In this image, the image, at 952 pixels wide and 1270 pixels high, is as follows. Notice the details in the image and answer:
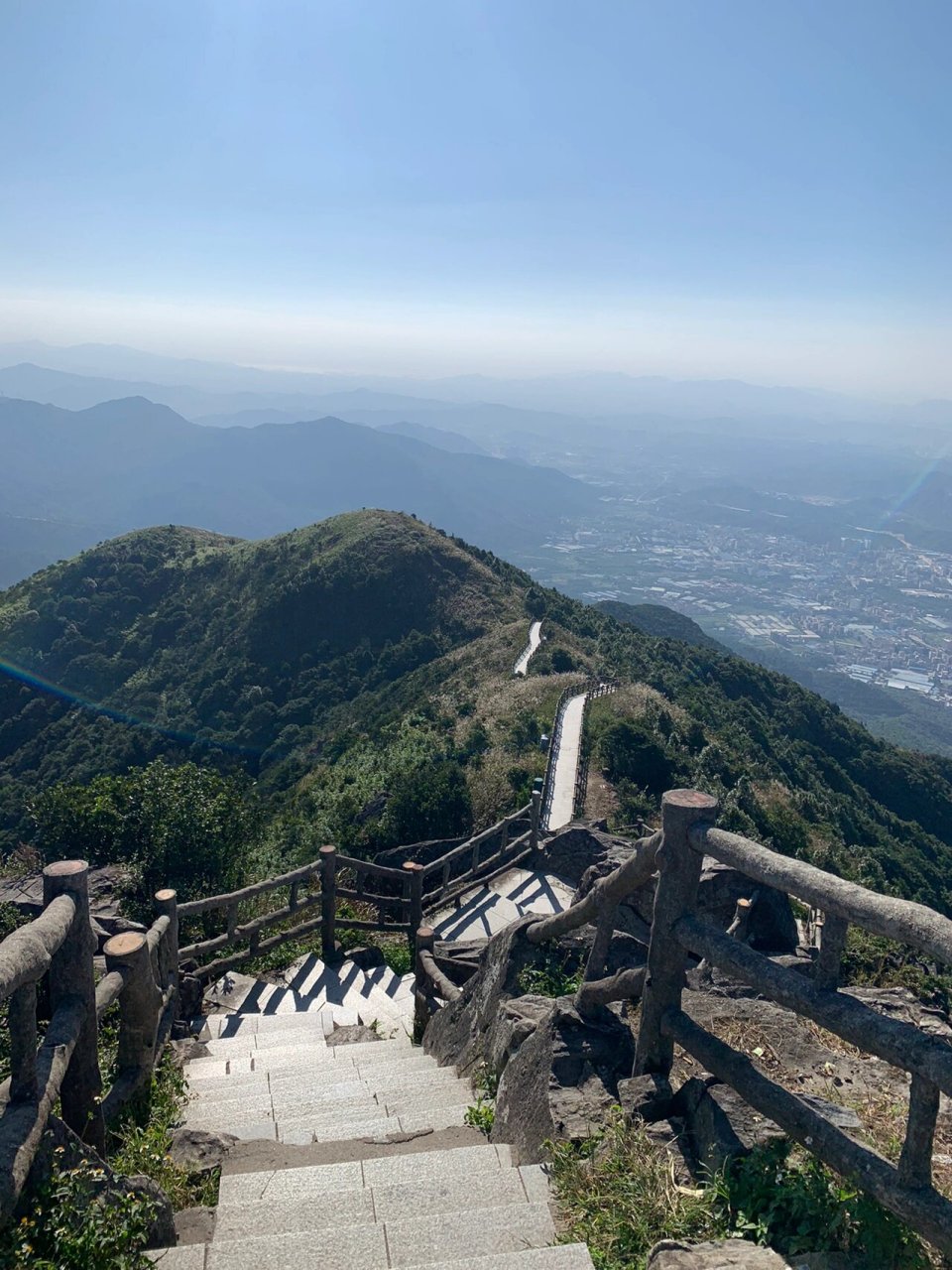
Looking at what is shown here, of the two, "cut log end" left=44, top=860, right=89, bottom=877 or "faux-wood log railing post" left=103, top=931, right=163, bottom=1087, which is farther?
"faux-wood log railing post" left=103, top=931, right=163, bottom=1087

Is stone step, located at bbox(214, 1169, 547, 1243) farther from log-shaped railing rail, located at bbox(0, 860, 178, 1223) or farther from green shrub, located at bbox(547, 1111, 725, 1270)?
log-shaped railing rail, located at bbox(0, 860, 178, 1223)

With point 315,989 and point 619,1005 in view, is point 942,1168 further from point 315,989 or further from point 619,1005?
point 315,989

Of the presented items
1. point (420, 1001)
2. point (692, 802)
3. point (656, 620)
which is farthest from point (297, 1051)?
point (656, 620)

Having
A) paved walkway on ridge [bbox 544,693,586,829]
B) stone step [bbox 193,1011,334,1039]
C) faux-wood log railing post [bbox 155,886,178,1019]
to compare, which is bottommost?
paved walkway on ridge [bbox 544,693,586,829]

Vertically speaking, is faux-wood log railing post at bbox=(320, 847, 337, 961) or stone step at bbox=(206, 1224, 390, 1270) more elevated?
stone step at bbox=(206, 1224, 390, 1270)

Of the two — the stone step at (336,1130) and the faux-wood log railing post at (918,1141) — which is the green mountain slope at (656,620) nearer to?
the stone step at (336,1130)

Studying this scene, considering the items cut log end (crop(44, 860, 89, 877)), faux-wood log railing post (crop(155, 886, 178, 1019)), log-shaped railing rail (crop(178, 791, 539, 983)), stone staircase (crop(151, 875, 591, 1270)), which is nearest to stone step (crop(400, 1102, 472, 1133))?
stone staircase (crop(151, 875, 591, 1270))

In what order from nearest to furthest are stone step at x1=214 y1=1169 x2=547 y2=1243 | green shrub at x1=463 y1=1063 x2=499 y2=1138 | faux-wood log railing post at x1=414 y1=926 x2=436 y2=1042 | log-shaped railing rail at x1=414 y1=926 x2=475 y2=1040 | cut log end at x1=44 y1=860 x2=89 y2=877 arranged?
stone step at x1=214 y1=1169 x2=547 y2=1243 → cut log end at x1=44 y1=860 x2=89 y2=877 → green shrub at x1=463 y1=1063 x2=499 y2=1138 → log-shaped railing rail at x1=414 y1=926 x2=475 y2=1040 → faux-wood log railing post at x1=414 y1=926 x2=436 y2=1042

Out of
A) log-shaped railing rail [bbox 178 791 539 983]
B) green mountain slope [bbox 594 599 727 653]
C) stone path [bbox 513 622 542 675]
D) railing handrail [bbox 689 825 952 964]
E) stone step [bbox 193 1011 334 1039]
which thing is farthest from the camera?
green mountain slope [bbox 594 599 727 653]
